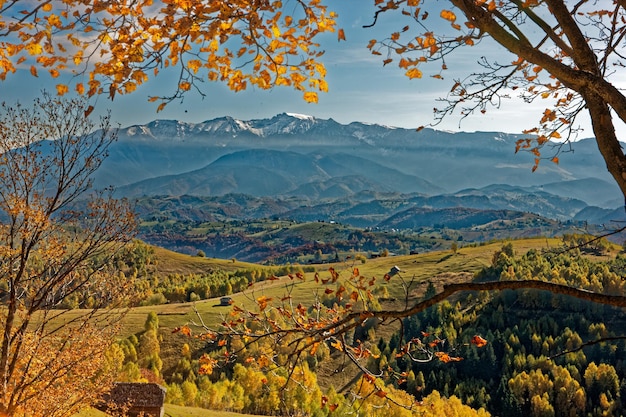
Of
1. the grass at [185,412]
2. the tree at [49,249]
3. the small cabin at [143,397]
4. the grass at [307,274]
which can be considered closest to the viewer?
the tree at [49,249]

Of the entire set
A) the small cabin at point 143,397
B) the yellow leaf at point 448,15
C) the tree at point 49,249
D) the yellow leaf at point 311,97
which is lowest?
the small cabin at point 143,397

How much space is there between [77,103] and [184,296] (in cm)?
13012

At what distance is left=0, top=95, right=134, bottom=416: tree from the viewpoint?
46.4 ft

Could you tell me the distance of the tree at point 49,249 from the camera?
46.4 feet

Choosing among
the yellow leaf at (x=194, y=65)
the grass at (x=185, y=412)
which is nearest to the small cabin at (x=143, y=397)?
the grass at (x=185, y=412)

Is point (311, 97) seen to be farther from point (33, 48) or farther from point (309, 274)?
point (309, 274)

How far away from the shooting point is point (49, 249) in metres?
15.2

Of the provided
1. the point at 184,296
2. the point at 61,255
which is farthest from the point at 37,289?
the point at 184,296

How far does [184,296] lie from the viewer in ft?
451

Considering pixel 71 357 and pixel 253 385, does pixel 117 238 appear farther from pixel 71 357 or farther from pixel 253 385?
pixel 253 385

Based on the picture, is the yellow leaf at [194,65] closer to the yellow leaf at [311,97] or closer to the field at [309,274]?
the yellow leaf at [311,97]

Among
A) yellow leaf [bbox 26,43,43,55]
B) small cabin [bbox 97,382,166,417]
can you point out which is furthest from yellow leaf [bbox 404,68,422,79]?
small cabin [bbox 97,382,166,417]

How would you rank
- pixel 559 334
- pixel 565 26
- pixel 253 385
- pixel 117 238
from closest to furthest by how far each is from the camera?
pixel 565 26 < pixel 117 238 < pixel 253 385 < pixel 559 334

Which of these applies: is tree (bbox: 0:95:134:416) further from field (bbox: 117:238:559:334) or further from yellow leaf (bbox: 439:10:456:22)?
field (bbox: 117:238:559:334)
